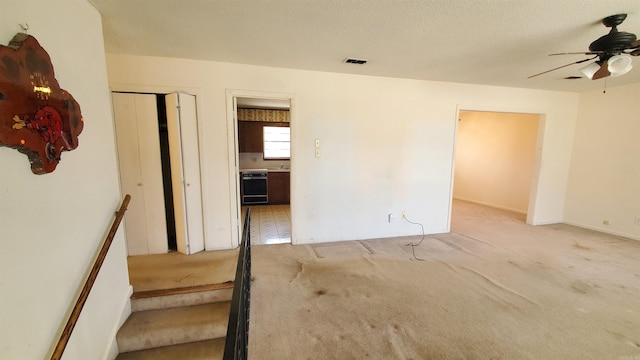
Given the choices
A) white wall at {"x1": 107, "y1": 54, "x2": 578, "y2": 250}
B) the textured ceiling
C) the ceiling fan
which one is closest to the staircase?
white wall at {"x1": 107, "y1": 54, "x2": 578, "y2": 250}

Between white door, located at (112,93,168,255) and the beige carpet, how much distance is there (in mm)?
1294

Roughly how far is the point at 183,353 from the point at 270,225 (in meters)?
2.70

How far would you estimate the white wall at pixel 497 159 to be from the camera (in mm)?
5574

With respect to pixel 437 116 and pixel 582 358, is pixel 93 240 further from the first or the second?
pixel 437 116

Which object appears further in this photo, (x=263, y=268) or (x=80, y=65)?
(x=263, y=268)

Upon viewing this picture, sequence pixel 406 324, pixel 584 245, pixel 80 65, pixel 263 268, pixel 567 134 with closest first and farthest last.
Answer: pixel 80 65, pixel 406 324, pixel 263 268, pixel 584 245, pixel 567 134

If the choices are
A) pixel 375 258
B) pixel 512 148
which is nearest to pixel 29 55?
pixel 375 258

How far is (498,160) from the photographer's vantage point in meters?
6.12

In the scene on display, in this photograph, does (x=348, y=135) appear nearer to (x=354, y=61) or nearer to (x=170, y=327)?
(x=354, y=61)

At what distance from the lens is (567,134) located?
15.3 ft

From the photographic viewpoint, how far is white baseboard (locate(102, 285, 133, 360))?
183 centimetres

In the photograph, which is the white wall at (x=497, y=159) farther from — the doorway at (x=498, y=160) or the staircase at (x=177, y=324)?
the staircase at (x=177, y=324)

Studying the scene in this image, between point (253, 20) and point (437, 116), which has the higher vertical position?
point (253, 20)

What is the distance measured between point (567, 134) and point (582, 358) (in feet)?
14.9
